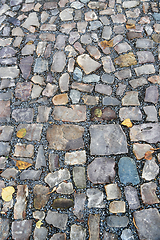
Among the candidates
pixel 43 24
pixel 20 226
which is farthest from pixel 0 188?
pixel 43 24

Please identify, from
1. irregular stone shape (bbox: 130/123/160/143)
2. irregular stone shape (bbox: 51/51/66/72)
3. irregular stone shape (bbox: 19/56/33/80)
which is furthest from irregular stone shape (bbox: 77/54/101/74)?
irregular stone shape (bbox: 130/123/160/143)

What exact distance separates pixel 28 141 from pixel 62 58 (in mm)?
1368

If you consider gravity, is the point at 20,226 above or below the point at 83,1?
below

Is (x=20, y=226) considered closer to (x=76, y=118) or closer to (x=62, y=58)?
(x=76, y=118)

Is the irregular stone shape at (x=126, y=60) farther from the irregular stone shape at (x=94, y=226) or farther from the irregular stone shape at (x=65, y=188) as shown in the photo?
the irregular stone shape at (x=94, y=226)

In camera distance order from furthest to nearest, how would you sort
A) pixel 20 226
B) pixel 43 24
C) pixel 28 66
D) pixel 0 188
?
pixel 43 24 < pixel 28 66 < pixel 0 188 < pixel 20 226

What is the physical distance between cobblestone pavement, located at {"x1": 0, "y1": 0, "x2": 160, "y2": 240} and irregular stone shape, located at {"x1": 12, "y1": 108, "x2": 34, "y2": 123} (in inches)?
0.5

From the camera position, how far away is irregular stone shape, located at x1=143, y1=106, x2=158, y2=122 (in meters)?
2.30

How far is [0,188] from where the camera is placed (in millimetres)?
2057

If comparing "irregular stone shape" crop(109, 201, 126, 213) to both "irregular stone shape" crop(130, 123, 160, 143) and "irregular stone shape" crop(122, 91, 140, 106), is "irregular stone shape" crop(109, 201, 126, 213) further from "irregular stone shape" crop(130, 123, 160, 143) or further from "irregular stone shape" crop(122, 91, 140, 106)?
"irregular stone shape" crop(122, 91, 140, 106)

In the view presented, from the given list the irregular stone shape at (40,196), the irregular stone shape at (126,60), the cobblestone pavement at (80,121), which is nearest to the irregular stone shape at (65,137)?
the cobblestone pavement at (80,121)

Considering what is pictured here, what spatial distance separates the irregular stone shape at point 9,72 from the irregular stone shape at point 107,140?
4.71ft

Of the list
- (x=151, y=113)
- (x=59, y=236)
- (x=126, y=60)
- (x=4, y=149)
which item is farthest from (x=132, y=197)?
(x=126, y=60)

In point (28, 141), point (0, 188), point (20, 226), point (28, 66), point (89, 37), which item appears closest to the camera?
point (20, 226)
